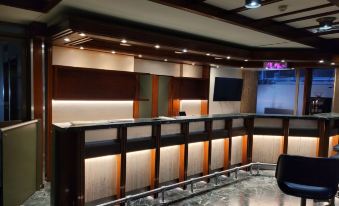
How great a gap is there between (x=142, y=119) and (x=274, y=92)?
24.3 feet

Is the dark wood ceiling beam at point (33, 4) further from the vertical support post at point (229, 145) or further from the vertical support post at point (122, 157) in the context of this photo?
the vertical support post at point (229, 145)

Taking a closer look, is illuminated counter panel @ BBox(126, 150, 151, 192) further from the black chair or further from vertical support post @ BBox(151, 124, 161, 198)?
the black chair

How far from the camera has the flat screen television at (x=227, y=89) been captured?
820 centimetres

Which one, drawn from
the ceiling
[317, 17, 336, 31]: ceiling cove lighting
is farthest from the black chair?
[317, 17, 336, 31]: ceiling cove lighting

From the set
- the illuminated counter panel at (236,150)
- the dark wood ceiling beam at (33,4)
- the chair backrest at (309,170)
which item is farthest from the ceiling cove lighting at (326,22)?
the dark wood ceiling beam at (33,4)

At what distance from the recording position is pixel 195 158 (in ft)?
14.7

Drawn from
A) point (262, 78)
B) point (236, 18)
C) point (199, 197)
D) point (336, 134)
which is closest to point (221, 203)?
point (199, 197)

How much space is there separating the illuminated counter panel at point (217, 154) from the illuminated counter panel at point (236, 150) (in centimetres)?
30

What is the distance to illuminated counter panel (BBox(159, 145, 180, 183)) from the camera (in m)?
4.04

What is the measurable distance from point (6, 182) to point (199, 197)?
2669 millimetres

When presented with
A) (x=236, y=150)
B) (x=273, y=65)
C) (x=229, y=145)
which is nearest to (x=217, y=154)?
(x=229, y=145)

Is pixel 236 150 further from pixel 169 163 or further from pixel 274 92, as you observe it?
pixel 274 92

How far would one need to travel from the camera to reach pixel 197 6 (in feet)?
10.7

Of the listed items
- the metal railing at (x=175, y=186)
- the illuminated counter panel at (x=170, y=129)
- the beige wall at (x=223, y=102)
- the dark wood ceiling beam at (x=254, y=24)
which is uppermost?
the dark wood ceiling beam at (x=254, y=24)
